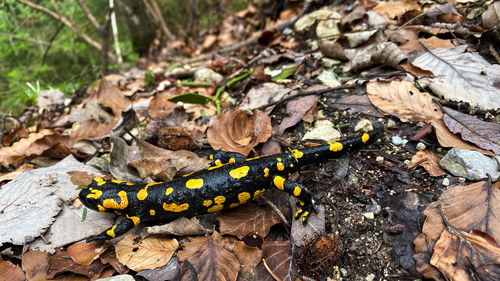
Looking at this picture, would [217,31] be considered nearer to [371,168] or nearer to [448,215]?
[371,168]

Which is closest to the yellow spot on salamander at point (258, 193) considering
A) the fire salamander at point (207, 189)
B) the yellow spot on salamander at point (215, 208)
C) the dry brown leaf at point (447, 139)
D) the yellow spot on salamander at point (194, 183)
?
the fire salamander at point (207, 189)

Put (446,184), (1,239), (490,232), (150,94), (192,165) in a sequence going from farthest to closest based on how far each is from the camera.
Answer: (150,94), (192,165), (1,239), (446,184), (490,232)

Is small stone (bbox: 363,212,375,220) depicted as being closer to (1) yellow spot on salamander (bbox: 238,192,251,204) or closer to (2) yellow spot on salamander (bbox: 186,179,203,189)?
(1) yellow spot on salamander (bbox: 238,192,251,204)

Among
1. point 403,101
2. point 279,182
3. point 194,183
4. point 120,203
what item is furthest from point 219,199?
point 403,101

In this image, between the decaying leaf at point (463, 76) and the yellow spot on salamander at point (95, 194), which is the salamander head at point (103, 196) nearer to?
the yellow spot on salamander at point (95, 194)

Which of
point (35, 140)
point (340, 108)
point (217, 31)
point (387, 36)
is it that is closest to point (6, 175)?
point (35, 140)

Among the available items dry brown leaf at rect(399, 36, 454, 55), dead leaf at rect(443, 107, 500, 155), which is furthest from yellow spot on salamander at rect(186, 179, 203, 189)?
dry brown leaf at rect(399, 36, 454, 55)

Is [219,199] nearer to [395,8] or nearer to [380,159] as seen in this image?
[380,159]
